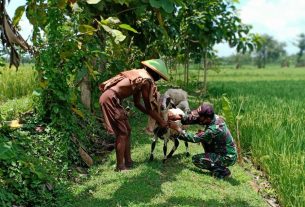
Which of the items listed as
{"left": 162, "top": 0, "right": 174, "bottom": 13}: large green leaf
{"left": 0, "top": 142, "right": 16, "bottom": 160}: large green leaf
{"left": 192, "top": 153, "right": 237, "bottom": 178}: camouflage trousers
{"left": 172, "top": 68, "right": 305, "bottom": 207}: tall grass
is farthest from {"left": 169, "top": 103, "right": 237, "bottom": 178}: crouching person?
{"left": 0, "top": 142, "right": 16, "bottom": 160}: large green leaf

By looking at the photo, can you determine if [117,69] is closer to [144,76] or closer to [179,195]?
[144,76]

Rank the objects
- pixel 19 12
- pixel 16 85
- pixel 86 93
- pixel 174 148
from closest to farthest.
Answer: pixel 19 12 < pixel 174 148 < pixel 86 93 < pixel 16 85

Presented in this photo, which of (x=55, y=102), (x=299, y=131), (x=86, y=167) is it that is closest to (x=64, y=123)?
(x=55, y=102)

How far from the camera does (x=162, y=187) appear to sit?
15.5 feet

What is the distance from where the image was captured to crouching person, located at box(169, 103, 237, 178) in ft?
16.7

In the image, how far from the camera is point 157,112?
5055 mm

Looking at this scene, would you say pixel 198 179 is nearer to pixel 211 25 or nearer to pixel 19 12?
pixel 19 12

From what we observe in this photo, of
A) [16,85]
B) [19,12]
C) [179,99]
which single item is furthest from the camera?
[16,85]

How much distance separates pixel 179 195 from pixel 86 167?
1658 mm

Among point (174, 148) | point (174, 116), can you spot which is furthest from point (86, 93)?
point (174, 116)

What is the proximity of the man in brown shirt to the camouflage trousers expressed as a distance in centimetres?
65

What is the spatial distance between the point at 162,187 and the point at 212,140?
0.95 metres

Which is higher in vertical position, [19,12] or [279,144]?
[19,12]

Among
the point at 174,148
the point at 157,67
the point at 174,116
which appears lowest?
the point at 174,148
